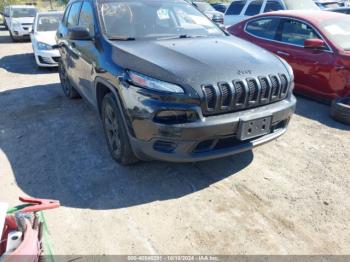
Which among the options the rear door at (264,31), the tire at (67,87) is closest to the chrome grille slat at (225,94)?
the rear door at (264,31)

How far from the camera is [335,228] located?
268cm

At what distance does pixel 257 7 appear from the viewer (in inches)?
375

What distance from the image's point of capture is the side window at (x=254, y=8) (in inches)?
372

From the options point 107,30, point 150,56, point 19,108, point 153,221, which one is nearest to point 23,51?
point 19,108

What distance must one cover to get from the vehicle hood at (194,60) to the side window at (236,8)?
7174mm

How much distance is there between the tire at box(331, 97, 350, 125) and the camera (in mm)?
4609

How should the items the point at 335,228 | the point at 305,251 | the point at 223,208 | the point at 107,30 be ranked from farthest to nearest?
the point at 107,30, the point at 223,208, the point at 335,228, the point at 305,251

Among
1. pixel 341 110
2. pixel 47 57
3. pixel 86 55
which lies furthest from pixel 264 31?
pixel 47 57

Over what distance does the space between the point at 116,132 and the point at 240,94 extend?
4.57 ft

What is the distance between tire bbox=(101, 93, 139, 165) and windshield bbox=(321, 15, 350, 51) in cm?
378

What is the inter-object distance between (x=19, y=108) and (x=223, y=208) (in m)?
4.32

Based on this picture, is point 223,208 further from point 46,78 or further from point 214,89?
point 46,78

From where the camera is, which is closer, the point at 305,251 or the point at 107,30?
the point at 305,251

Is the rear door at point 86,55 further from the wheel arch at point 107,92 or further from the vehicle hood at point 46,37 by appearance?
the vehicle hood at point 46,37
